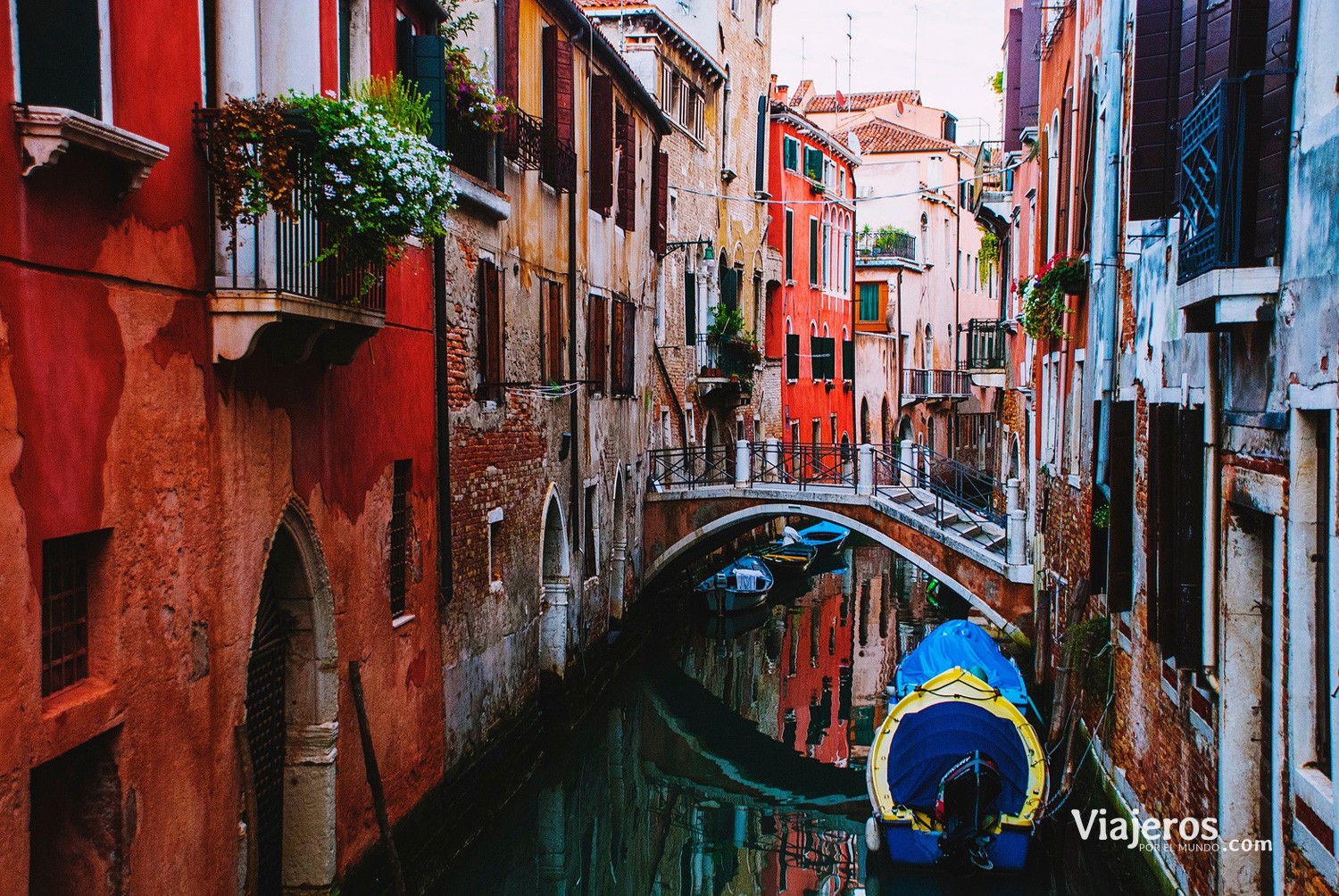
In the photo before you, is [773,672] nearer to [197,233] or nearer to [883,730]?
[883,730]

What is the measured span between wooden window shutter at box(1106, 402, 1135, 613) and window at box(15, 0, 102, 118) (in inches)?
255

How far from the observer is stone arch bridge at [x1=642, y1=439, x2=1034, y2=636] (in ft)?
48.4

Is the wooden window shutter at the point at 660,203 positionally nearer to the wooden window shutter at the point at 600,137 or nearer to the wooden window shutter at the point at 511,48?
the wooden window shutter at the point at 600,137

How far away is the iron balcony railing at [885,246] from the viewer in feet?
121

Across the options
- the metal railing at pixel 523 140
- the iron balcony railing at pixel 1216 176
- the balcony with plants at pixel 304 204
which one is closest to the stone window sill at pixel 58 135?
the balcony with plants at pixel 304 204

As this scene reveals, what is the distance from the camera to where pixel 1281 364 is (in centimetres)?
549

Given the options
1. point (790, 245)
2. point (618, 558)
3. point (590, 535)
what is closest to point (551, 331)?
point (590, 535)

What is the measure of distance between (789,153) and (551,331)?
17.2m

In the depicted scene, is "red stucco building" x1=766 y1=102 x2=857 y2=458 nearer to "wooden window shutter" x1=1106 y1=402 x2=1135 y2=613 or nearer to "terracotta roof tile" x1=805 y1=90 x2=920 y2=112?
"terracotta roof tile" x1=805 y1=90 x2=920 y2=112

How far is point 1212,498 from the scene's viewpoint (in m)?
6.60

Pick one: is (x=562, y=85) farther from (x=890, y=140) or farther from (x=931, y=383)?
(x=890, y=140)

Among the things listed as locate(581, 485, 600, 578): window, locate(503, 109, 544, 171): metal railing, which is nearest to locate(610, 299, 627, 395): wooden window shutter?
locate(581, 485, 600, 578): window

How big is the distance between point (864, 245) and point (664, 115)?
19.3 meters

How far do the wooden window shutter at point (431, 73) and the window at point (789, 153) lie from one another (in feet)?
66.9
